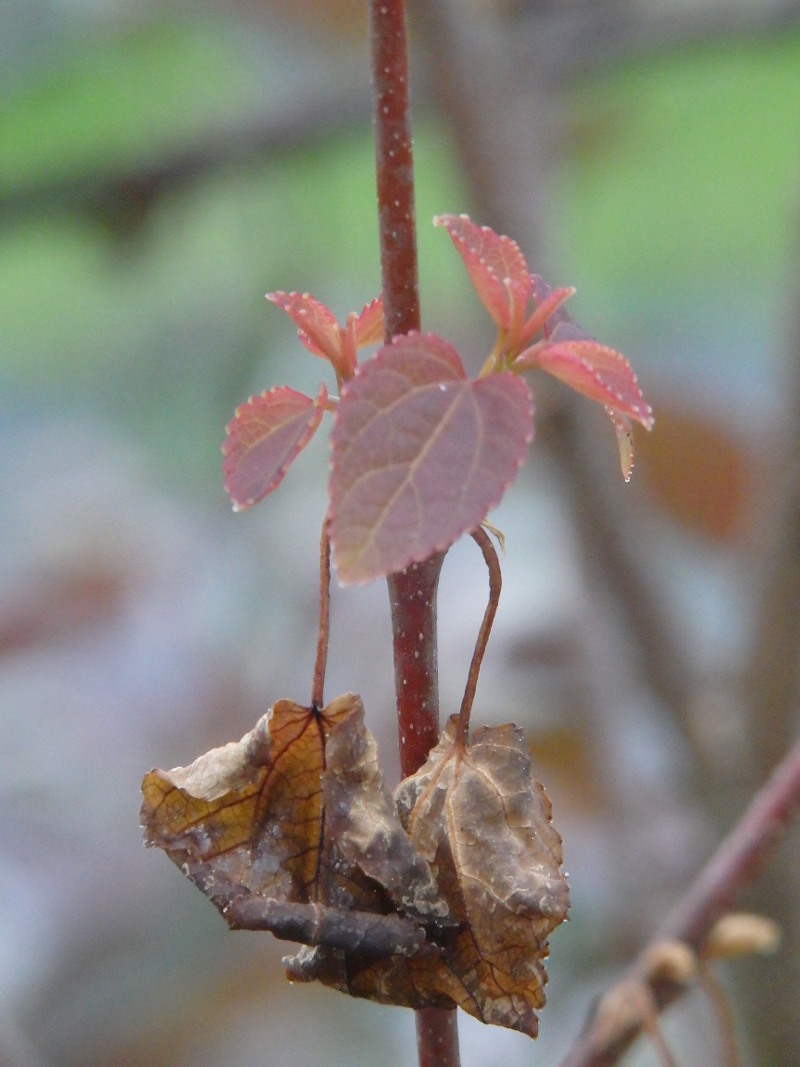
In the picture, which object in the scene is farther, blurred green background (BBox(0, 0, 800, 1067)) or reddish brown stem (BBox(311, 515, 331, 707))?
blurred green background (BBox(0, 0, 800, 1067))

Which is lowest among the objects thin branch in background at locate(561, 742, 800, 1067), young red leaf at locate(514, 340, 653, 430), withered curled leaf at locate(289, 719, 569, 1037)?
thin branch in background at locate(561, 742, 800, 1067)

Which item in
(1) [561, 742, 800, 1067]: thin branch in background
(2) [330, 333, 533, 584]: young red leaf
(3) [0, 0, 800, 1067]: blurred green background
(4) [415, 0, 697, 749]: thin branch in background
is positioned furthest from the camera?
(3) [0, 0, 800, 1067]: blurred green background

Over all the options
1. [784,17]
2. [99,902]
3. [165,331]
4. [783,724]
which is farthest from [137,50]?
[783,724]

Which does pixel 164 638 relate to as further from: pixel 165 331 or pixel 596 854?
pixel 165 331

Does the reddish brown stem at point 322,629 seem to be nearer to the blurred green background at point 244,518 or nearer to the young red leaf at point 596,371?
the young red leaf at point 596,371

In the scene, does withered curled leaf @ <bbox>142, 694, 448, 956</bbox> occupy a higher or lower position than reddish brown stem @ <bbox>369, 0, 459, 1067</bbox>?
lower

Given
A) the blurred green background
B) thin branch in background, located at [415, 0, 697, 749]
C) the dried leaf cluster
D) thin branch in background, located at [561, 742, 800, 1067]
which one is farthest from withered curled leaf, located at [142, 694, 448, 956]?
thin branch in background, located at [415, 0, 697, 749]

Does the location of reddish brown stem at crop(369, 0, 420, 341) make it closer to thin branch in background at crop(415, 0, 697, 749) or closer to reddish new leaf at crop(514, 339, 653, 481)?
reddish new leaf at crop(514, 339, 653, 481)

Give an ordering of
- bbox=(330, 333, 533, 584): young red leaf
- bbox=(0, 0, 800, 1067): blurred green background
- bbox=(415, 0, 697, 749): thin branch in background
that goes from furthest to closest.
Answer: bbox=(0, 0, 800, 1067): blurred green background → bbox=(415, 0, 697, 749): thin branch in background → bbox=(330, 333, 533, 584): young red leaf
